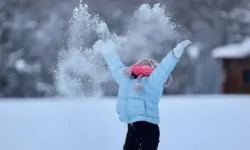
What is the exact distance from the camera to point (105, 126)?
2.25 metres

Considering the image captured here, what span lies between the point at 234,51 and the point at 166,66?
11.5ft

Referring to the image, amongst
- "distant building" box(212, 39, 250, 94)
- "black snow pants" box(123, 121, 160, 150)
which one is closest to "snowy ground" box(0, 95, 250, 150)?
"black snow pants" box(123, 121, 160, 150)

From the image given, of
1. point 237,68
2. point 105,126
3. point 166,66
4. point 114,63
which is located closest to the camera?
point 166,66

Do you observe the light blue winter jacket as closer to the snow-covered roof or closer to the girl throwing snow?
the girl throwing snow

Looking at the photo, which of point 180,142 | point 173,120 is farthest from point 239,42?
point 180,142

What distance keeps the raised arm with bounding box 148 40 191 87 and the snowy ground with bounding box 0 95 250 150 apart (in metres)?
0.49

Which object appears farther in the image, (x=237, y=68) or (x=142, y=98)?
(x=237, y=68)

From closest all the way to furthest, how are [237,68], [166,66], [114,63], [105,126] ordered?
[166,66]
[114,63]
[105,126]
[237,68]

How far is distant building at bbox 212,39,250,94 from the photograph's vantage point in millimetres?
4734

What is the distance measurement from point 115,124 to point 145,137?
827mm

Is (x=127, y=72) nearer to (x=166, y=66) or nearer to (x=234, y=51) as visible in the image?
(x=166, y=66)

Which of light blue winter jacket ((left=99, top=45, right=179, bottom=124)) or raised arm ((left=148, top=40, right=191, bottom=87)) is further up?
raised arm ((left=148, top=40, right=191, bottom=87))

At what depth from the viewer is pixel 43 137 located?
2.10m

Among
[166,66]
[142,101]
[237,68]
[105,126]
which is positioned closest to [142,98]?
[142,101]
